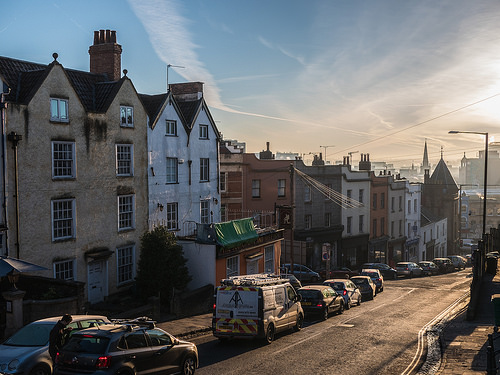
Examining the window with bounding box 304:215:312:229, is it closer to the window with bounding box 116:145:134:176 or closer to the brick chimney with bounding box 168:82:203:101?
the brick chimney with bounding box 168:82:203:101

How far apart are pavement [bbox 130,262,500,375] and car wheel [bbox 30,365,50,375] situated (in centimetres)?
861

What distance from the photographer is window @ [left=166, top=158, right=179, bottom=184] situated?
34875 mm

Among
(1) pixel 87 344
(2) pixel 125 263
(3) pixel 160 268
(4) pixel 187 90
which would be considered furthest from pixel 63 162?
(1) pixel 87 344

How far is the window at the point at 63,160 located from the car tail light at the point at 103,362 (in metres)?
15.4

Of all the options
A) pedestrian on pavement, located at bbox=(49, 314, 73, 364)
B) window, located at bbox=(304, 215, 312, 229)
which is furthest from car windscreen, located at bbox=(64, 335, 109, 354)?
window, located at bbox=(304, 215, 312, 229)

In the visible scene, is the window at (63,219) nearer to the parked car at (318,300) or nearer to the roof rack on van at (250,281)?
the roof rack on van at (250,281)

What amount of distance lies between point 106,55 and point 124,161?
24.3 ft

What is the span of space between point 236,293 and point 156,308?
274 inches

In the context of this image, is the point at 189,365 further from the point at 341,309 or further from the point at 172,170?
the point at 172,170

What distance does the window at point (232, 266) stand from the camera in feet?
114

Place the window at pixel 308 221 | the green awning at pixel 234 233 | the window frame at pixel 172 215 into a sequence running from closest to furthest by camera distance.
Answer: the green awning at pixel 234 233, the window frame at pixel 172 215, the window at pixel 308 221

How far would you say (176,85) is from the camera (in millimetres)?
41438

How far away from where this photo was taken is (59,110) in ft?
88.0

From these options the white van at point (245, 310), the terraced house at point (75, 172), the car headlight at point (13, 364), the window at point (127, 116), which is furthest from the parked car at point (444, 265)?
the car headlight at point (13, 364)
